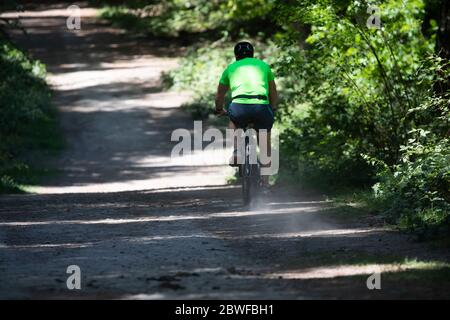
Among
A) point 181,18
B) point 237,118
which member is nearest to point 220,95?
point 237,118

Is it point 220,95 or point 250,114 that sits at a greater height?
point 220,95

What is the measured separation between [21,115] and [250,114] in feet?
50.1

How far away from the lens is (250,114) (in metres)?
13.5

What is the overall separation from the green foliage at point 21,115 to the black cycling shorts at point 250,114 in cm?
757

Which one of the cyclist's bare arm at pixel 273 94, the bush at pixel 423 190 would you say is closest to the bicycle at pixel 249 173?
the cyclist's bare arm at pixel 273 94

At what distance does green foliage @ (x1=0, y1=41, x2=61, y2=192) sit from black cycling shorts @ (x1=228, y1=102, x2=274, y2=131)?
757 cm

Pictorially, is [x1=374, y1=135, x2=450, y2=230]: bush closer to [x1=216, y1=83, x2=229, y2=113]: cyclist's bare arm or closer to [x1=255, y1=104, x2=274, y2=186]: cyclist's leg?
[x1=255, y1=104, x2=274, y2=186]: cyclist's leg

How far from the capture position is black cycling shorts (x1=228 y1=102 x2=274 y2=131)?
1352cm

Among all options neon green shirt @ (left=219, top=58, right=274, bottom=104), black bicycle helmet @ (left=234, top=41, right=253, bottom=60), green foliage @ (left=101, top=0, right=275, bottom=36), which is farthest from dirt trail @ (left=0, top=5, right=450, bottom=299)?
green foliage @ (left=101, top=0, right=275, bottom=36)

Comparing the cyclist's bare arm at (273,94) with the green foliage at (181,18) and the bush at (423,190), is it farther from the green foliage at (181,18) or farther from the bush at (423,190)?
the green foliage at (181,18)

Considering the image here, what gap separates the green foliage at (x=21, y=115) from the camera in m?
22.5

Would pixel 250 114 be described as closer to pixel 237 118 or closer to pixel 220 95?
pixel 237 118

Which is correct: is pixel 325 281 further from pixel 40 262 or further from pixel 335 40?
pixel 335 40
